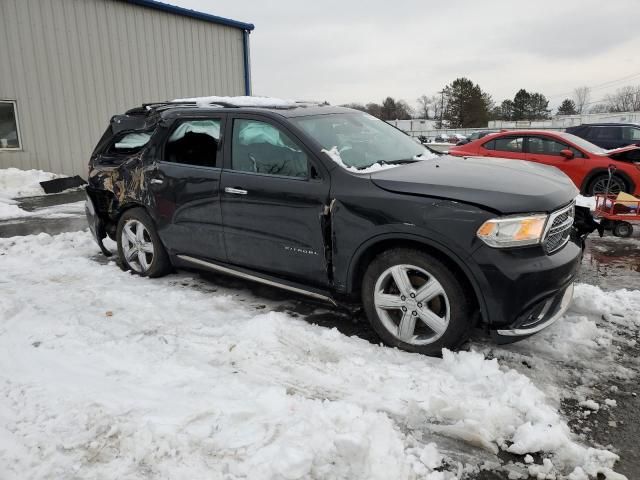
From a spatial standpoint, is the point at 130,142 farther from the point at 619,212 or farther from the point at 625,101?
the point at 625,101

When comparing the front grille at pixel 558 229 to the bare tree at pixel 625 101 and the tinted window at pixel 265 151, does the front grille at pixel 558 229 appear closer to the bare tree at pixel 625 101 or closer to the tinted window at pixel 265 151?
the tinted window at pixel 265 151

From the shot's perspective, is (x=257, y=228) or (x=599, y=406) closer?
(x=599, y=406)

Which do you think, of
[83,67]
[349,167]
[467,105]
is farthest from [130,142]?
[467,105]

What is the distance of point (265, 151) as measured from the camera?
162 inches

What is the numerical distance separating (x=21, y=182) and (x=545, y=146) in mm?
11627

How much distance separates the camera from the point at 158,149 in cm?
491

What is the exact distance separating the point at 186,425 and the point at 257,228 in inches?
71.3

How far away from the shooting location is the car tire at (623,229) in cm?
711

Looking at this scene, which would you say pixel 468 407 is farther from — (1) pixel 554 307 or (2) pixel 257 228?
(2) pixel 257 228

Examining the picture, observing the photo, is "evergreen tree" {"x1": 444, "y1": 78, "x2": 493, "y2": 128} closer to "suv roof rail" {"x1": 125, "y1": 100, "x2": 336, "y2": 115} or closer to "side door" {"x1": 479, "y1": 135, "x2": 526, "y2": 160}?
"side door" {"x1": 479, "y1": 135, "x2": 526, "y2": 160}

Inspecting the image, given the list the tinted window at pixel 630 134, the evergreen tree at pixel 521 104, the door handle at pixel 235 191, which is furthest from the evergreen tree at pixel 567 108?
the door handle at pixel 235 191

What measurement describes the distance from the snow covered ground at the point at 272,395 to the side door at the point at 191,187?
1.95 feet

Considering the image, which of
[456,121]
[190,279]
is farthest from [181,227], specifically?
[456,121]

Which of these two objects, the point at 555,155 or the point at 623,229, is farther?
the point at 555,155
